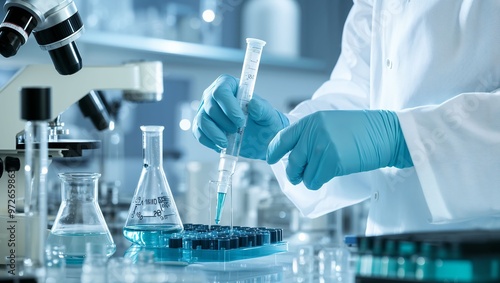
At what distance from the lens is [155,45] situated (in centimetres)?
326

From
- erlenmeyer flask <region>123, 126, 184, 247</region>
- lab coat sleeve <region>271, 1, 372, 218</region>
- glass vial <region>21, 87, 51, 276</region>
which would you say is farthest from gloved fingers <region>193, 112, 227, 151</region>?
glass vial <region>21, 87, 51, 276</region>

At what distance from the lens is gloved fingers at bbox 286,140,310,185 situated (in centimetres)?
125

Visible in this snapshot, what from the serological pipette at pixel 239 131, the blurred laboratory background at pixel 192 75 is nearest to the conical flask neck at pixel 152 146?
the serological pipette at pixel 239 131

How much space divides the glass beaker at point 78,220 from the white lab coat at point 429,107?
52 cm

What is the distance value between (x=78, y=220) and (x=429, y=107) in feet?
1.99

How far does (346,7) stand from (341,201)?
299 centimetres

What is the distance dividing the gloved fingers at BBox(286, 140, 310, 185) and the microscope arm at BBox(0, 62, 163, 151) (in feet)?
1.31

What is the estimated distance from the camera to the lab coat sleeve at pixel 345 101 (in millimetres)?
1680

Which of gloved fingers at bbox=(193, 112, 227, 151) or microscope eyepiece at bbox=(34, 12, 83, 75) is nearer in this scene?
microscope eyepiece at bbox=(34, 12, 83, 75)

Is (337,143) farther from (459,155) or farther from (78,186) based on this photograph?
(78,186)

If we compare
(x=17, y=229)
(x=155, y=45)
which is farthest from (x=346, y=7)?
(x=17, y=229)

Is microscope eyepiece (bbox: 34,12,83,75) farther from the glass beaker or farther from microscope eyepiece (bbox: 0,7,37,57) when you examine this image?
the glass beaker

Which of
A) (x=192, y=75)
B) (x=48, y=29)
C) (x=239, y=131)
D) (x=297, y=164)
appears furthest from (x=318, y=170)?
(x=192, y=75)

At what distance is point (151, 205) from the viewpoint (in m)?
1.28
